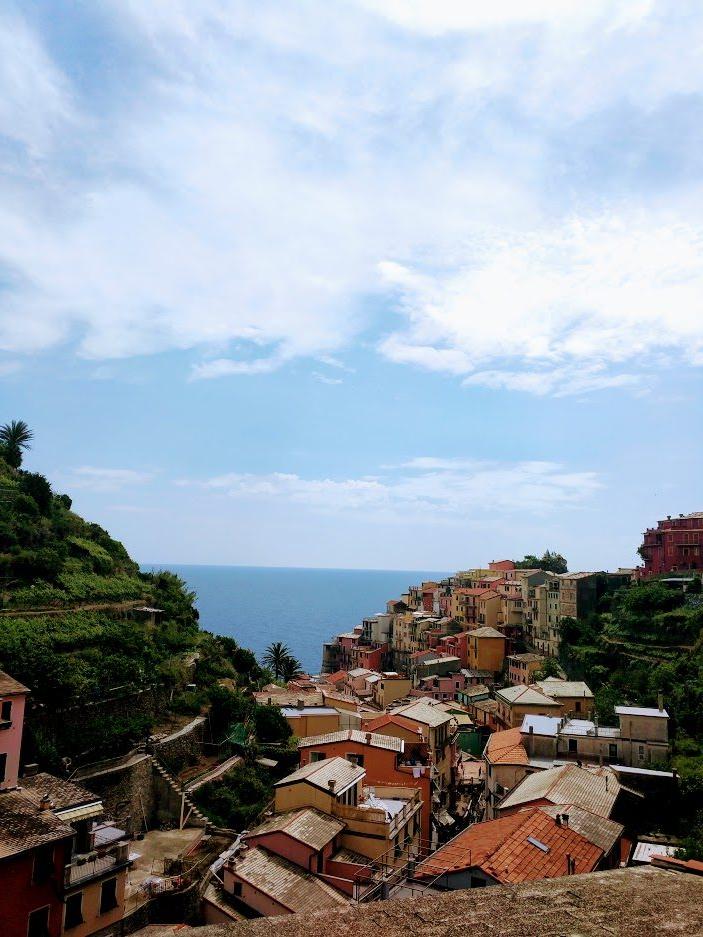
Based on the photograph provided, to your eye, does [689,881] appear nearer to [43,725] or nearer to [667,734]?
[43,725]

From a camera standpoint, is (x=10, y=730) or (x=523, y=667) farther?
(x=523, y=667)

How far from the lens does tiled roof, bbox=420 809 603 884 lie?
17.5 metres

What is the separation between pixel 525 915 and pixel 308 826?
2254 centimetres

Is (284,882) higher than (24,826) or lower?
lower

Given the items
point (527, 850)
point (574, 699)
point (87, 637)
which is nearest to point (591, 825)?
point (527, 850)

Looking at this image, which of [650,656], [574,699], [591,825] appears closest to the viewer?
[591,825]

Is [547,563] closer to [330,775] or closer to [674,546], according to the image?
[674,546]

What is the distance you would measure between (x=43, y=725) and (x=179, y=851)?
7.74 meters

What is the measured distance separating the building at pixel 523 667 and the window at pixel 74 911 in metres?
46.2

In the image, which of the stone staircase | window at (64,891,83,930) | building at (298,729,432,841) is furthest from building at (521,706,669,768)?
window at (64,891,83,930)

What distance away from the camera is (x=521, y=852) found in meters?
18.4

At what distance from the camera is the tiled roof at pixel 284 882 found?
19641 millimetres

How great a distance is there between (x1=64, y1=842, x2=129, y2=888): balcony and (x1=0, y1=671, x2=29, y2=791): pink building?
11.7 feet

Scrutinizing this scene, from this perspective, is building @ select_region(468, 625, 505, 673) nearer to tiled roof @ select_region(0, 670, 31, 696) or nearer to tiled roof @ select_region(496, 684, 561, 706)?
tiled roof @ select_region(496, 684, 561, 706)
